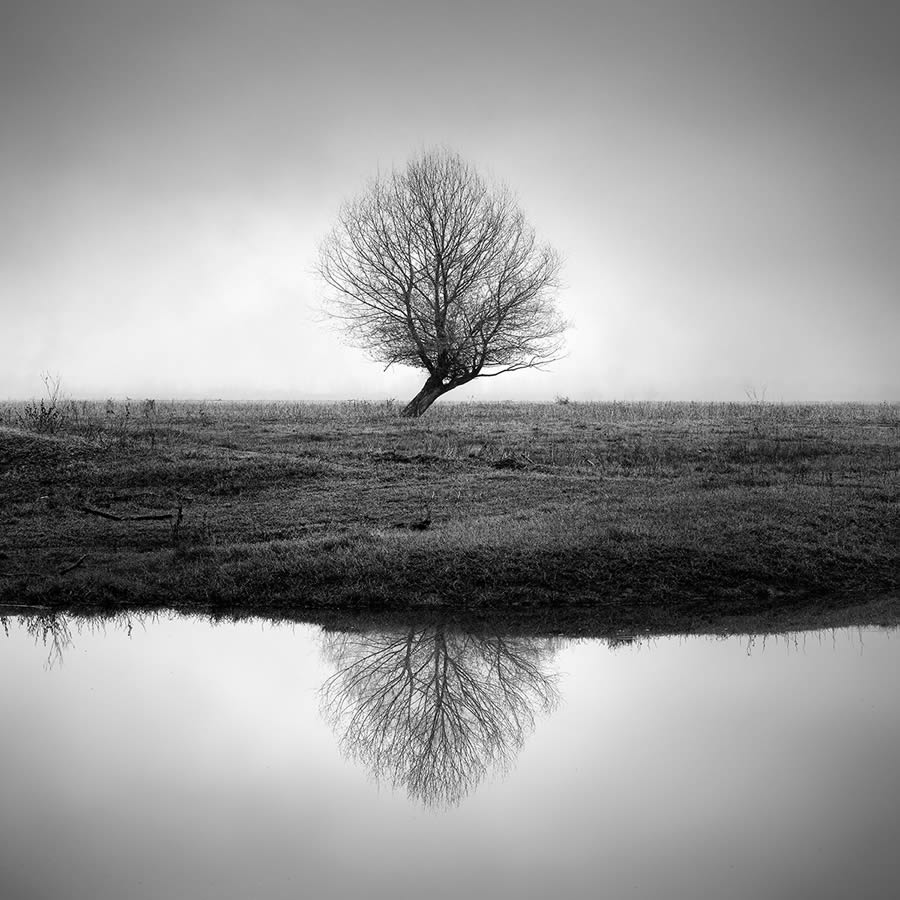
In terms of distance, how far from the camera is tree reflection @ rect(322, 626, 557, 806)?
8562 mm

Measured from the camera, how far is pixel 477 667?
1109 centimetres

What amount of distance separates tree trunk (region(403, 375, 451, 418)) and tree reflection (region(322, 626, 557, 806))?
2683cm

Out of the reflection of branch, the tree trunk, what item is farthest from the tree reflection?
the tree trunk

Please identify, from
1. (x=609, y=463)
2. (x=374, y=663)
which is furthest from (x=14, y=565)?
(x=609, y=463)

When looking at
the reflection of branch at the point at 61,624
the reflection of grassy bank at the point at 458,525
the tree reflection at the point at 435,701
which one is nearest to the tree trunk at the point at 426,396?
the reflection of grassy bank at the point at 458,525

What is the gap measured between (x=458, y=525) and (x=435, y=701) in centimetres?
655

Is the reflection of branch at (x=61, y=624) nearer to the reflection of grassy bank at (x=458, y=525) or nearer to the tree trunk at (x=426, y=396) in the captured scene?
the reflection of grassy bank at (x=458, y=525)

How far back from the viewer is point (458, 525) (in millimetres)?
16516

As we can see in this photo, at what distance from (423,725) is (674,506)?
379 inches

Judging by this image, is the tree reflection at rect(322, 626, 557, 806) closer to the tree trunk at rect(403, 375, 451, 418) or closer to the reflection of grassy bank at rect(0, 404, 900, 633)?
the reflection of grassy bank at rect(0, 404, 900, 633)

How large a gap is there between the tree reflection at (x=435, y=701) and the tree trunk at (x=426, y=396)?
26827mm

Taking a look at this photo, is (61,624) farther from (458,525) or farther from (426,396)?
(426,396)

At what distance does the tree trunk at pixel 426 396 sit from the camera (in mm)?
39062

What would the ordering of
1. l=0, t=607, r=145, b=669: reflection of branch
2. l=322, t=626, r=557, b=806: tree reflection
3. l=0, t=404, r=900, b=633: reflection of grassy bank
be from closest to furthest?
l=322, t=626, r=557, b=806: tree reflection < l=0, t=607, r=145, b=669: reflection of branch < l=0, t=404, r=900, b=633: reflection of grassy bank
